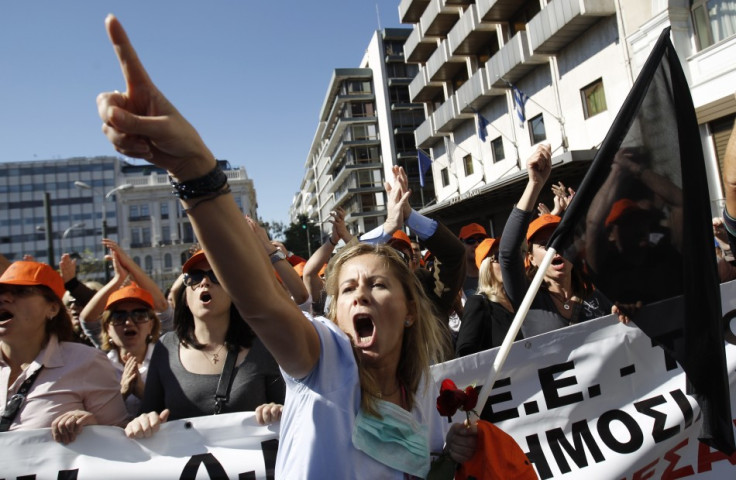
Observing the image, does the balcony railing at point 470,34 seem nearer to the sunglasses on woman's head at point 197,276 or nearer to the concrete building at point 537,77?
the concrete building at point 537,77

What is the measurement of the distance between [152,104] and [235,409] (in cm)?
199

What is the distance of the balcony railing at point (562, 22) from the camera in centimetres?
1623

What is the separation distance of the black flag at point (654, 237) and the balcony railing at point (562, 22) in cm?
1623

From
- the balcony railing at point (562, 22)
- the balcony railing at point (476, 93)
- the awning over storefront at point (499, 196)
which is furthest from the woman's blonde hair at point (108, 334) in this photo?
the balcony railing at point (476, 93)

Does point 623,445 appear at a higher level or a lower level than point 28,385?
lower

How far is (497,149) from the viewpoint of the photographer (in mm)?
24125

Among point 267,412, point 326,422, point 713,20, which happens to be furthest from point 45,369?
point 713,20

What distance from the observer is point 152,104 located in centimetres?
111

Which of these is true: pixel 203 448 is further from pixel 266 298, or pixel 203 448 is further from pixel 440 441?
pixel 266 298

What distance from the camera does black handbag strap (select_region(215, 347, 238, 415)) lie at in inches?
108

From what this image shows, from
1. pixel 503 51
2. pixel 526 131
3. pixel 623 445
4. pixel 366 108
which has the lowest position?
pixel 623 445

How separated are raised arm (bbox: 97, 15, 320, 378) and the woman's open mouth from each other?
0.94 feet

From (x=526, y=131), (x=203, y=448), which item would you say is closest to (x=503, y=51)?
(x=526, y=131)

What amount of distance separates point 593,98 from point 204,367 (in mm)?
17461
